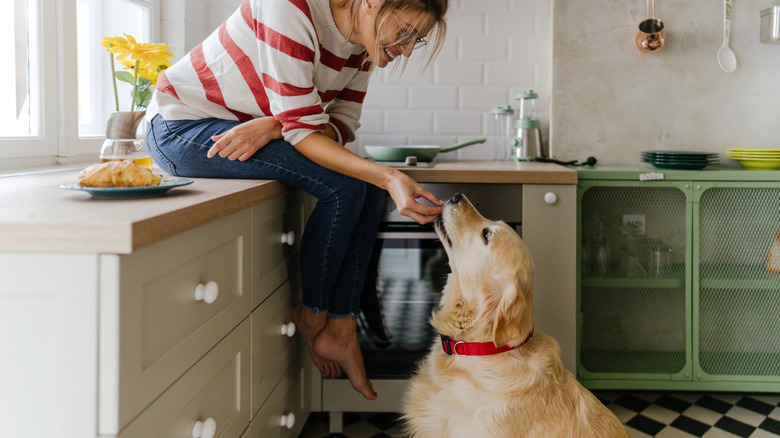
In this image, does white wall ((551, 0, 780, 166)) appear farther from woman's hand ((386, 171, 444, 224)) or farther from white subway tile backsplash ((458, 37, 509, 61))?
woman's hand ((386, 171, 444, 224))

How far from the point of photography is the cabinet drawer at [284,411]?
1.52 meters

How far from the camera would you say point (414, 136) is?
270cm

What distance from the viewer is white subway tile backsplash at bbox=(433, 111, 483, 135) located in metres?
2.69

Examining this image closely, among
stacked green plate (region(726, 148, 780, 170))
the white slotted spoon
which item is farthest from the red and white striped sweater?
the white slotted spoon

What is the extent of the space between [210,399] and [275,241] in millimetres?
539

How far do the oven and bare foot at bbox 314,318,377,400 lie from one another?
0.80ft

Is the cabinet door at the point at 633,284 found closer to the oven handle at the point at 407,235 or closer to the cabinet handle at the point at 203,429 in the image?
the oven handle at the point at 407,235

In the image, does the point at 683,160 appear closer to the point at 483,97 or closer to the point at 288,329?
the point at 483,97

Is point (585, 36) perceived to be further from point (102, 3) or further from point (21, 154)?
point (21, 154)

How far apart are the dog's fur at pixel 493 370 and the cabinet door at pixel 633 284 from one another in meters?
0.82

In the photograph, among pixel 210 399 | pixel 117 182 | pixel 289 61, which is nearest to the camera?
pixel 117 182

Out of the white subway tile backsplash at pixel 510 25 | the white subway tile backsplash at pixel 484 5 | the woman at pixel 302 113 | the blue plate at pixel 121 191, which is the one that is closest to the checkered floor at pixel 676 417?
the woman at pixel 302 113

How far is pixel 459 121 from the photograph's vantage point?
8.83 ft

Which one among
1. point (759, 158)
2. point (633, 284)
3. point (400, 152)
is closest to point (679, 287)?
point (633, 284)
